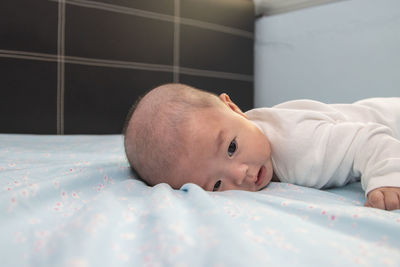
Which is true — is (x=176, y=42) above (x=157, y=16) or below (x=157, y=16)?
below

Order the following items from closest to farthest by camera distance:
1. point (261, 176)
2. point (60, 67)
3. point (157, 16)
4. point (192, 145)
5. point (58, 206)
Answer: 1. point (58, 206)
2. point (192, 145)
3. point (261, 176)
4. point (60, 67)
5. point (157, 16)

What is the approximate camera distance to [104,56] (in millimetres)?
2020

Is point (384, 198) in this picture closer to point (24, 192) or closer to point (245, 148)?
point (245, 148)

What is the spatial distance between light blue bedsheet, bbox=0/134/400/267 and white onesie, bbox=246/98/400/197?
11 centimetres

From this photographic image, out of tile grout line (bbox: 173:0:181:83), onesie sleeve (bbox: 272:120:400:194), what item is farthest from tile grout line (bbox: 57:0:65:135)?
onesie sleeve (bbox: 272:120:400:194)

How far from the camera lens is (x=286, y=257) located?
0.43m

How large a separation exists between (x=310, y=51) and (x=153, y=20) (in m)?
0.95

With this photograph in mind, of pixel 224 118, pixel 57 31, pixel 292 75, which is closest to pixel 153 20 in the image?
pixel 57 31

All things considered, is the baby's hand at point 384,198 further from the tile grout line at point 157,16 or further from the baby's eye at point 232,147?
the tile grout line at point 157,16

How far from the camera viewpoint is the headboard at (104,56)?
1819mm

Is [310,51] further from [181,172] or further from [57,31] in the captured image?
[181,172]

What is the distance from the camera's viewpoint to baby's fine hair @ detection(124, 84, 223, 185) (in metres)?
0.83

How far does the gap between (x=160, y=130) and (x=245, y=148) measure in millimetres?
213

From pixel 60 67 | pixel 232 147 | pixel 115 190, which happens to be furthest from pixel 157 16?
pixel 115 190
